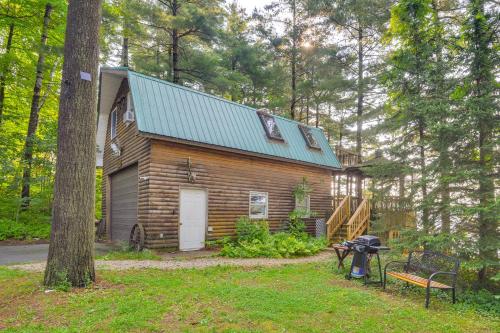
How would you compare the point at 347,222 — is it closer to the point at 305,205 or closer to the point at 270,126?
the point at 305,205

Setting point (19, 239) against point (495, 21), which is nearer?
point (495, 21)

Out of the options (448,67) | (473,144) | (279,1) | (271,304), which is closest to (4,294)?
(271,304)

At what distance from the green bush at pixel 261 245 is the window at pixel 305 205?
180cm

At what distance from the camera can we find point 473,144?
19.6ft

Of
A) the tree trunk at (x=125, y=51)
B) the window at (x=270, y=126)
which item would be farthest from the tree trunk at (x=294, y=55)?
the tree trunk at (x=125, y=51)

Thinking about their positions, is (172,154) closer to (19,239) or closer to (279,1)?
(19,239)

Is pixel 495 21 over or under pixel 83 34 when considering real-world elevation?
over

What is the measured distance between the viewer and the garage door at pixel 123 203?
10.9 m

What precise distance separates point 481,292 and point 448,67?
443 cm

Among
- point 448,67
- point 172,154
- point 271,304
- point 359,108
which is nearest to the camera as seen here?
point 271,304

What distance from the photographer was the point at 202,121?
35.8ft

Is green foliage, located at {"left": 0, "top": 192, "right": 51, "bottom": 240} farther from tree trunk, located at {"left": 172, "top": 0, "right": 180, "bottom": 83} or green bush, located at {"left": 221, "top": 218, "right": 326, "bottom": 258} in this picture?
tree trunk, located at {"left": 172, "top": 0, "right": 180, "bottom": 83}

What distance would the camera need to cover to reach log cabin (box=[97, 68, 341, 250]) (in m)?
9.59

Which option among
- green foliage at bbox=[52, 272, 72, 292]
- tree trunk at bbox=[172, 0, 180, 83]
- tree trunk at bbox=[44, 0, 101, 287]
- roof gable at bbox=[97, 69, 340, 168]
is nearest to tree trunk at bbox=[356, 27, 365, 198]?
roof gable at bbox=[97, 69, 340, 168]
